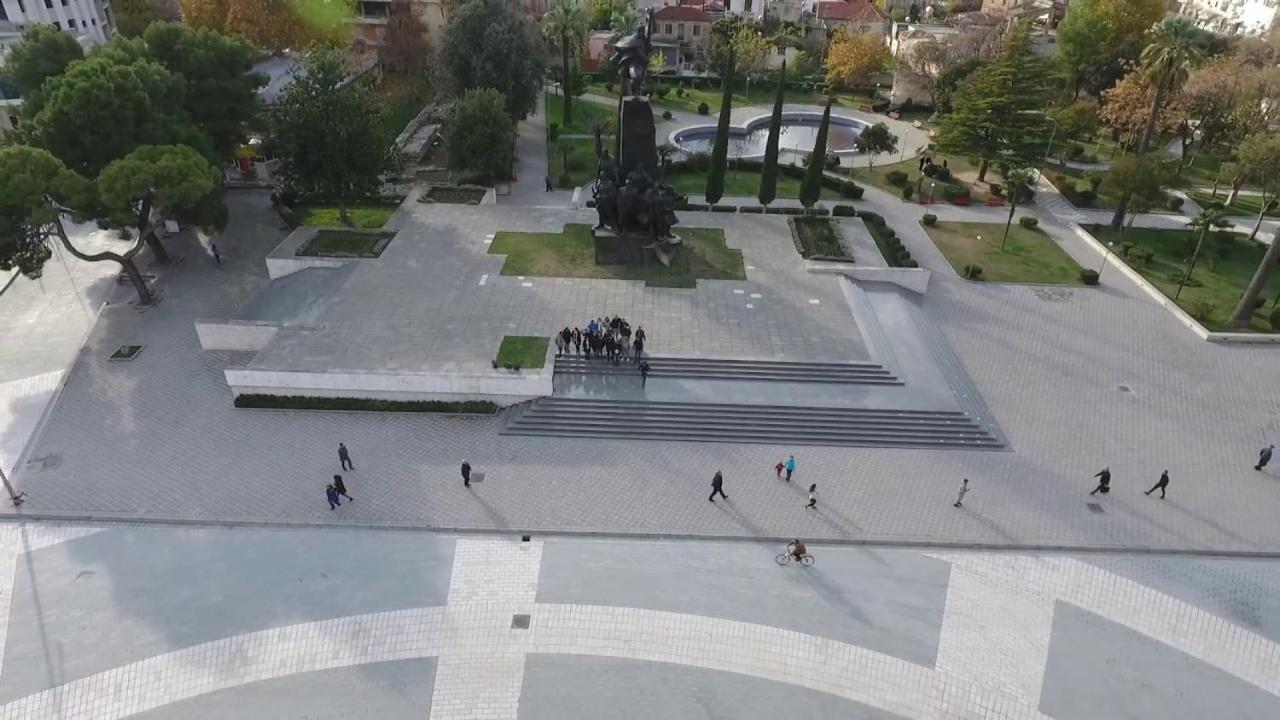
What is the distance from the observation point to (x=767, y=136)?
54.2 m

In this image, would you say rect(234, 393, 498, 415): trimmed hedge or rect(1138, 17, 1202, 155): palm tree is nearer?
rect(234, 393, 498, 415): trimmed hedge

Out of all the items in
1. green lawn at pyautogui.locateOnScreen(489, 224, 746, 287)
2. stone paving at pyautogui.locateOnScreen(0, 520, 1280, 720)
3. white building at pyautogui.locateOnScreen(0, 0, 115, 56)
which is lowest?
stone paving at pyautogui.locateOnScreen(0, 520, 1280, 720)

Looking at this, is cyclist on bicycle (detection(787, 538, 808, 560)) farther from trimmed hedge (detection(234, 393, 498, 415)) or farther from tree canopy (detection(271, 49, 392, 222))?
tree canopy (detection(271, 49, 392, 222))

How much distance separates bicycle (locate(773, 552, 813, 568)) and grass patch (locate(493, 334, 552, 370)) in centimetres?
994

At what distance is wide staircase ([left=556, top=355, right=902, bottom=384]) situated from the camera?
961 inches

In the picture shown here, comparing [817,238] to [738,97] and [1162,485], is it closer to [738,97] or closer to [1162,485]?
[1162,485]

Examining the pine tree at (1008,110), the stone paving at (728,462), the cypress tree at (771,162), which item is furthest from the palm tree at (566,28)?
the stone paving at (728,462)

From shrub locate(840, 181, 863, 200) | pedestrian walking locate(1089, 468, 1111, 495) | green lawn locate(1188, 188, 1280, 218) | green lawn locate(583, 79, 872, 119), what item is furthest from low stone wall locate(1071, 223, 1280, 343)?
green lawn locate(583, 79, 872, 119)

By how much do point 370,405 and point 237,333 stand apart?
669cm

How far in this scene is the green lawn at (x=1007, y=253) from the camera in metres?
33.1

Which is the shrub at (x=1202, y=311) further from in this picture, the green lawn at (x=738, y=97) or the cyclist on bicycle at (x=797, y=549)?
the green lawn at (x=738, y=97)

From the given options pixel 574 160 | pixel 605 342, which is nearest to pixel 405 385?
pixel 605 342

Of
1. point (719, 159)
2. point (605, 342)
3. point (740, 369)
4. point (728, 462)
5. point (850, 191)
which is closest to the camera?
point (728, 462)

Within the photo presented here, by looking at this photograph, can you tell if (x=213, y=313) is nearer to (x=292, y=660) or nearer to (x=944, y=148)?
(x=292, y=660)
